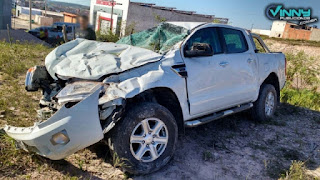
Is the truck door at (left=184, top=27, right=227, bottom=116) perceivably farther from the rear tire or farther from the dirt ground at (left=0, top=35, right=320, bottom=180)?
the rear tire

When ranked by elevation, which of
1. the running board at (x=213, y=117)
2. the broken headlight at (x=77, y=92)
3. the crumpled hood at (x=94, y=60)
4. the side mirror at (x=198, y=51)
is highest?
the side mirror at (x=198, y=51)

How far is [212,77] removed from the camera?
4.09 m

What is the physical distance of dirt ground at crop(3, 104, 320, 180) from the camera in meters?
3.29

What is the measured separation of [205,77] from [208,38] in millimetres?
726

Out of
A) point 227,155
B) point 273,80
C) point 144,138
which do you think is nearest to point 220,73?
point 227,155

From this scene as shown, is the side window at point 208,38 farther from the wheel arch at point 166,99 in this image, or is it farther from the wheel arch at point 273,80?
the wheel arch at point 273,80

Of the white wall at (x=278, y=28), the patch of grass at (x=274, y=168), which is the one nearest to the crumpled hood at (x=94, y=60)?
the patch of grass at (x=274, y=168)

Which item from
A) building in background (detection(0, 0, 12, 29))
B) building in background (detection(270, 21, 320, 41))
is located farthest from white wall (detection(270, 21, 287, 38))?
building in background (detection(0, 0, 12, 29))

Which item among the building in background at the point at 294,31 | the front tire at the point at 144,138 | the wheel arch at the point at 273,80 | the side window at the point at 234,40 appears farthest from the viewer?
the building in background at the point at 294,31

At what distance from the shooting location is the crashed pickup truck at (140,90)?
286 centimetres

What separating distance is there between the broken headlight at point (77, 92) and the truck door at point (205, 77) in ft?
4.19

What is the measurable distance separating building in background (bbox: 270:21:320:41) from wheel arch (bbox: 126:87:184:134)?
1868 inches

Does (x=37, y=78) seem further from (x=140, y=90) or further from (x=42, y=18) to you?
(x=42, y=18)

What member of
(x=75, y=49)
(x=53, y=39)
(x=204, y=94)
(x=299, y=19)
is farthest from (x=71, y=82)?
(x=299, y=19)
